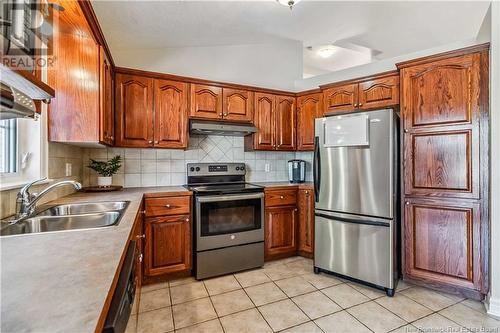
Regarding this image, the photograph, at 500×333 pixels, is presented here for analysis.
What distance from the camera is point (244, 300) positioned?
2127mm

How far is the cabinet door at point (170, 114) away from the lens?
2.67 meters

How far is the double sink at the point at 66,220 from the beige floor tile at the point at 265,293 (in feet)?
4.39

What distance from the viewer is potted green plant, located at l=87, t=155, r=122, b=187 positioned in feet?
8.18

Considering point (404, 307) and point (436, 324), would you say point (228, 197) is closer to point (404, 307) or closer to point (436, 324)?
point (404, 307)

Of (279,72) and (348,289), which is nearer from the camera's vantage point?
(348,289)

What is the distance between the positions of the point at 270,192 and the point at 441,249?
167 centimetres

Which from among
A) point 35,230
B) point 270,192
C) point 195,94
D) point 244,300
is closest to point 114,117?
point 195,94

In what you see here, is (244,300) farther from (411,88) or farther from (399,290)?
(411,88)

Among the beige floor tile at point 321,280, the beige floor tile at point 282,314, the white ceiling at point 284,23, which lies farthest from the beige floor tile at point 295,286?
the white ceiling at point 284,23

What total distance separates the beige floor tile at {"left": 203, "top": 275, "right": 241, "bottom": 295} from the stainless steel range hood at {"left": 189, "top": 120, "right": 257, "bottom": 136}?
62.8 inches

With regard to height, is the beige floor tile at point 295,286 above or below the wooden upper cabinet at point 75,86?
below

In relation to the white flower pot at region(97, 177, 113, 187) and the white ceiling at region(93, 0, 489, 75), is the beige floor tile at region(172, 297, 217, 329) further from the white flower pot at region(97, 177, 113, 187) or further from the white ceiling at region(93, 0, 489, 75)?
the white ceiling at region(93, 0, 489, 75)

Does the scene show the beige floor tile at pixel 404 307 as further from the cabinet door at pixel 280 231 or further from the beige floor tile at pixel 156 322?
the beige floor tile at pixel 156 322
